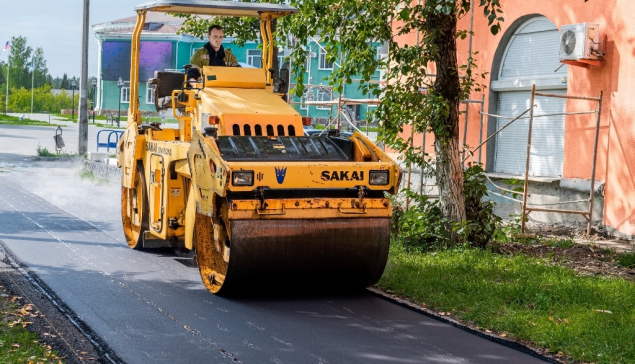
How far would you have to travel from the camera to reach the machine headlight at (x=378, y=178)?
8.53 metres

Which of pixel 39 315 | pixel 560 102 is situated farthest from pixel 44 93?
pixel 39 315

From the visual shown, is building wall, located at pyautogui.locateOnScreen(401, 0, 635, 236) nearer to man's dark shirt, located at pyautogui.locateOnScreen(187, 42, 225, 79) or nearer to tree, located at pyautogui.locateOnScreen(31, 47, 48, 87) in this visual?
man's dark shirt, located at pyautogui.locateOnScreen(187, 42, 225, 79)

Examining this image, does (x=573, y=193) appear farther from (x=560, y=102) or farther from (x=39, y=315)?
(x=39, y=315)

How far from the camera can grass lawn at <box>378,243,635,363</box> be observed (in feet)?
23.1

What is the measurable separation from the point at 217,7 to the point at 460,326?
5.35 metres

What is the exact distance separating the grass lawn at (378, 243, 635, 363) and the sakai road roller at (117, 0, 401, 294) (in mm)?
811

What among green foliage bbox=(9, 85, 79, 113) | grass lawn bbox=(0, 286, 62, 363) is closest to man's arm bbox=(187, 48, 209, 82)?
grass lawn bbox=(0, 286, 62, 363)

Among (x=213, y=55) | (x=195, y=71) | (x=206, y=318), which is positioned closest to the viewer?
(x=206, y=318)

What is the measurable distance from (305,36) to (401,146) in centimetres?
194

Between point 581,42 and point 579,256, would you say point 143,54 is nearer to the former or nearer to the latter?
point 581,42

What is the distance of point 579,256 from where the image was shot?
11.6 m

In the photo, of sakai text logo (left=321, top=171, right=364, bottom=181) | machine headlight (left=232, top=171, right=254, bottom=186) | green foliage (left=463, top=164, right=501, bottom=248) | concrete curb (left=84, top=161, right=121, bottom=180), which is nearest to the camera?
machine headlight (left=232, top=171, right=254, bottom=186)

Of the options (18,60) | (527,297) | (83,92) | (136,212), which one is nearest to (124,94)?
(18,60)

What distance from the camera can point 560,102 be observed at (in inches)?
596
